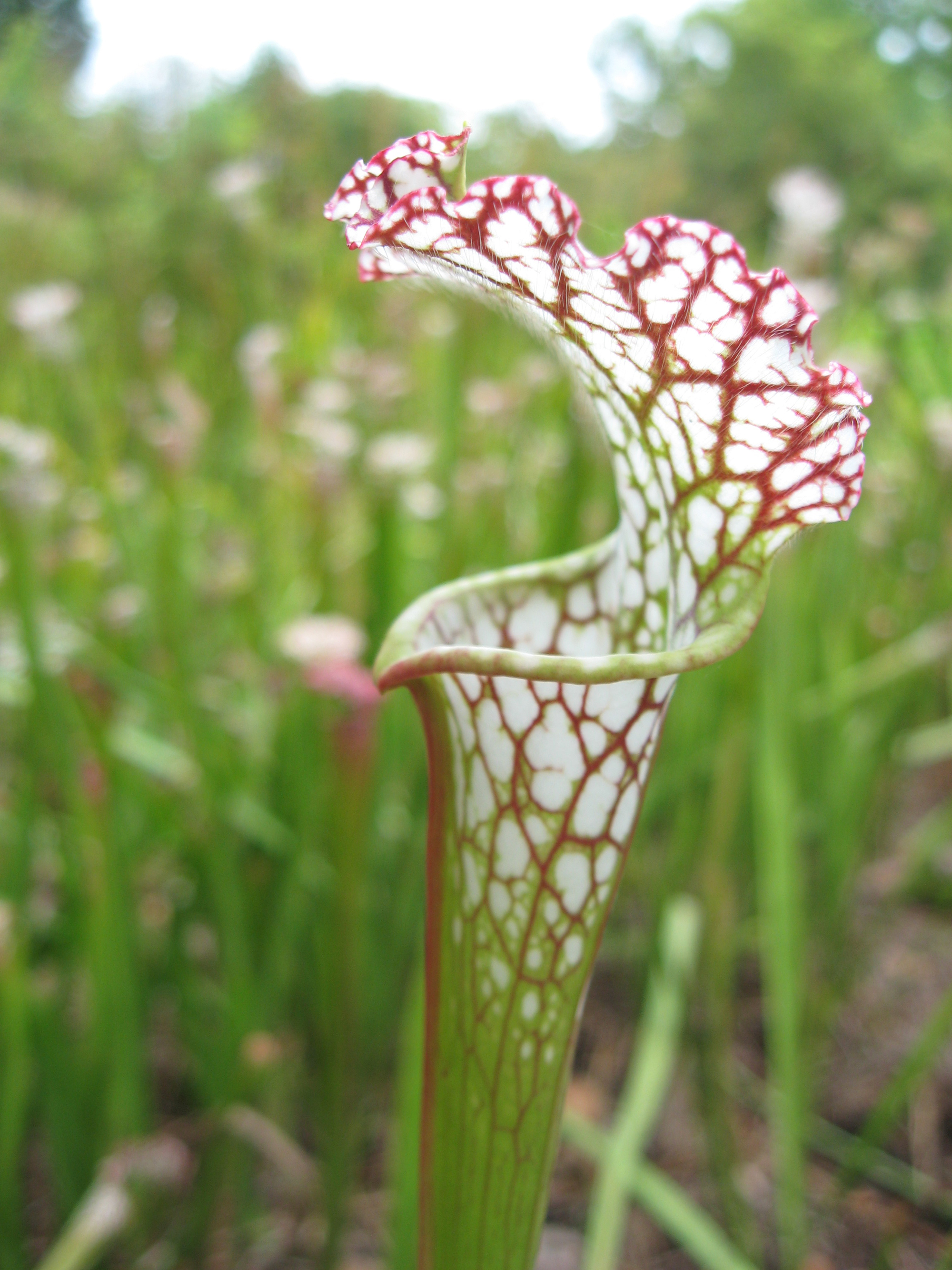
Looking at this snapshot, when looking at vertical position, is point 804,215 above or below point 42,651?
above

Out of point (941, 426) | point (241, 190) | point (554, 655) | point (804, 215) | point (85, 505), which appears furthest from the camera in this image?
point (241, 190)

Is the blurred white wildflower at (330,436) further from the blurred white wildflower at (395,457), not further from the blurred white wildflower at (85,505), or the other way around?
the blurred white wildflower at (85,505)

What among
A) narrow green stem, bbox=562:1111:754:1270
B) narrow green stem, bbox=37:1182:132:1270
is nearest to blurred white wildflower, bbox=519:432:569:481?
narrow green stem, bbox=562:1111:754:1270

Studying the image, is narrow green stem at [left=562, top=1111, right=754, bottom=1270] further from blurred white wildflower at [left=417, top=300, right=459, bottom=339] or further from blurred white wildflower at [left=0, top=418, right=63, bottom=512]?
blurred white wildflower at [left=417, top=300, right=459, bottom=339]

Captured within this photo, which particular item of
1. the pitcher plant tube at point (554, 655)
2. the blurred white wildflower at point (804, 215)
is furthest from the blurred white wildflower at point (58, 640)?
the blurred white wildflower at point (804, 215)

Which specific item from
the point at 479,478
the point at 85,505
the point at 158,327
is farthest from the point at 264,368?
the point at 479,478

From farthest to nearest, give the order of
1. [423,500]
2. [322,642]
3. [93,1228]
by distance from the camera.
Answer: [423,500], [322,642], [93,1228]

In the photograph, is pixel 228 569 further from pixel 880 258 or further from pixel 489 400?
pixel 880 258
